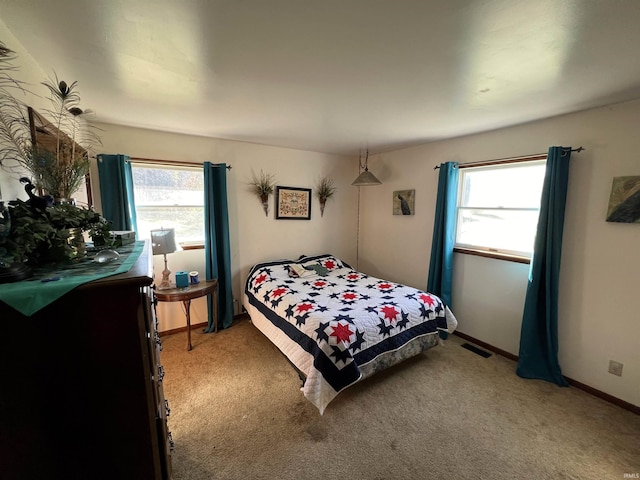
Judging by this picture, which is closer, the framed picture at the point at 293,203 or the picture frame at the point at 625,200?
the picture frame at the point at 625,200

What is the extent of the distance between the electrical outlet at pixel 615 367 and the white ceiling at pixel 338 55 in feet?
6.64

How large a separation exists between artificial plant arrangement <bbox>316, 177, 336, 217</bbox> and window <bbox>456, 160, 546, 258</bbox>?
180cm

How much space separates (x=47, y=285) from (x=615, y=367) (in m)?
3.48

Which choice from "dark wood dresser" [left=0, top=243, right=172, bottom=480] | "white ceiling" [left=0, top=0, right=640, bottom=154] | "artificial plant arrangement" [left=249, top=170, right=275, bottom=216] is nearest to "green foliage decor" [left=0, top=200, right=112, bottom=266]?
"dark wood dresser" [left=0, top=243, right=172, bottom=480]

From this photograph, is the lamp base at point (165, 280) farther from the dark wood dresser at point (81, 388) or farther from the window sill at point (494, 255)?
the window sill at point (494, 255)

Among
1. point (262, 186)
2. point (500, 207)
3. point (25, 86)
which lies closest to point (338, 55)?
point (25, 86)

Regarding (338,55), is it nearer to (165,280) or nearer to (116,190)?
(116,190)

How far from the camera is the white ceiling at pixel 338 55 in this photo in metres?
1.04

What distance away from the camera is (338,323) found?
2037 mm

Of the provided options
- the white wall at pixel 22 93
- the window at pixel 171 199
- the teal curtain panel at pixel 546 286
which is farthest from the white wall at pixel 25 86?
the teal curtain panel at pixel 546 286

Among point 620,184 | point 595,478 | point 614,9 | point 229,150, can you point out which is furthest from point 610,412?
point 229,150

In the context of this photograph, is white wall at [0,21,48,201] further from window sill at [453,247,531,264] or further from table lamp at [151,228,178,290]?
window sill at [453,247,531,264]

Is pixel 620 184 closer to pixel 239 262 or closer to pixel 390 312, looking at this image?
pixel 390 312

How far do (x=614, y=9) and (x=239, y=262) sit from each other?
352 centimetres
